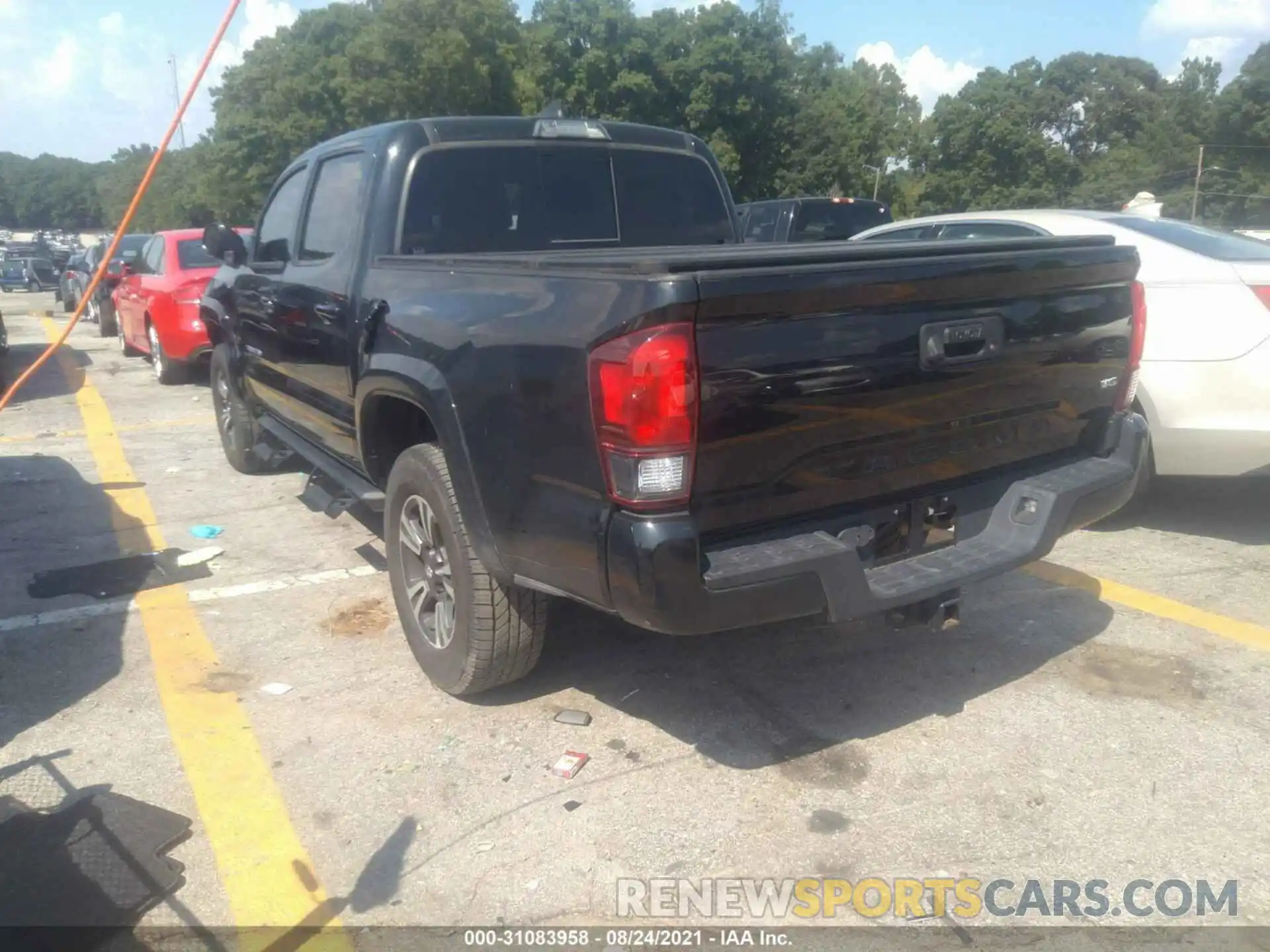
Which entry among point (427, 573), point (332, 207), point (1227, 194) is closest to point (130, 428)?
point (332, 207)

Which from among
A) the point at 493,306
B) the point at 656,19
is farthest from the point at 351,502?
the point at 656,19

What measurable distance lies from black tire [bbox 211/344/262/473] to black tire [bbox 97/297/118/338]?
10420 millimetres

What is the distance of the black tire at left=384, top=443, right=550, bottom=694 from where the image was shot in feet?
12.0

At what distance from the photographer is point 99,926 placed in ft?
9.20

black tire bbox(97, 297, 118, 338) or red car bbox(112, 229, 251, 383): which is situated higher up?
red car bbox(112, 229, 251, 383)

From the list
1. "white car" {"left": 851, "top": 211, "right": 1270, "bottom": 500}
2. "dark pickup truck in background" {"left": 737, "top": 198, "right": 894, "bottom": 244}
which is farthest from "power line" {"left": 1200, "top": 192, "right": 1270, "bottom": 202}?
"white car" {"left": 851, "top": 211, "right": 1270, "bottom": 500}

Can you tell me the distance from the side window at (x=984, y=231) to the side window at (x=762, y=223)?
274 inches

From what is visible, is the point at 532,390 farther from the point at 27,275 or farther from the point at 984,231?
the point at 27,275

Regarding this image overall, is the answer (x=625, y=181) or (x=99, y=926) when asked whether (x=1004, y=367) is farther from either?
(x=99, y=926)

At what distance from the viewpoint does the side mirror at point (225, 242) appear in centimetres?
598

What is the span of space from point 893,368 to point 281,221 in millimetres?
3811

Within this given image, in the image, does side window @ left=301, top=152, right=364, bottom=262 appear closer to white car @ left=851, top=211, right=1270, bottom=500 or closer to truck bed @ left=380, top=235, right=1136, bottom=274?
truck bed @ left=380, top=235, right=1136, bottom=274

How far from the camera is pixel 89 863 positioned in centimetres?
304

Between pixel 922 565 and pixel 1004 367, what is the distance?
2.29 ft
